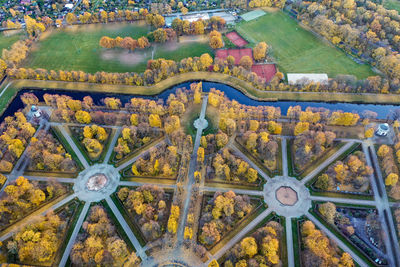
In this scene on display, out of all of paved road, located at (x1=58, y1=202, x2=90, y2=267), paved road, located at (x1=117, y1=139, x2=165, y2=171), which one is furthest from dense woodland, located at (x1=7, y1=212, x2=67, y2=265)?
paved road, located at (x1=117, y1=139, x2=165, y2=171)

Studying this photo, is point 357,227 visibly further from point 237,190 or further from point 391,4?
point 391,4

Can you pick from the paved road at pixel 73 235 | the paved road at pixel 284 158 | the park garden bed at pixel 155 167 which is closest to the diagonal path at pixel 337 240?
the paved road at pixel 284 158

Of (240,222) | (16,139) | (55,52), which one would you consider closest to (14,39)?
(55,52)

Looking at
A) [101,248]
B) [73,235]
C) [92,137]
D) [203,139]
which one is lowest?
[101,248]

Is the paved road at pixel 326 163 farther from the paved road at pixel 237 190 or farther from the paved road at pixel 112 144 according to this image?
the paved road at pixel 112 144

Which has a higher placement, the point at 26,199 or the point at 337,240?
the point at 26,199

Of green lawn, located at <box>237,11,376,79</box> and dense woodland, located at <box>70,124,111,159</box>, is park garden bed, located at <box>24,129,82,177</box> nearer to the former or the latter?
dense woodland, located at <box>70,124,111,159</box>

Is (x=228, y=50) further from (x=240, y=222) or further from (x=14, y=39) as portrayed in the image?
(x=14, y=39)

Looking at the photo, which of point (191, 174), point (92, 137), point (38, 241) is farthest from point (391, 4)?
point (38, 241)
